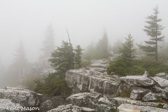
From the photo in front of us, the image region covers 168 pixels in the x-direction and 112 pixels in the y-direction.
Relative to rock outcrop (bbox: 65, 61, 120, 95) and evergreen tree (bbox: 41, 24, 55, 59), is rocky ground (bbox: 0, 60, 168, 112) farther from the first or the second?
evergreen tree (bbox: 41, 24, 55, 59)

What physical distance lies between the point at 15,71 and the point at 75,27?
A: 87.3m

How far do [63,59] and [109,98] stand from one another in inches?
322

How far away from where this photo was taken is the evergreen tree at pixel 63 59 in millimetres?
14727

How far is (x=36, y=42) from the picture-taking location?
86875 millimetres

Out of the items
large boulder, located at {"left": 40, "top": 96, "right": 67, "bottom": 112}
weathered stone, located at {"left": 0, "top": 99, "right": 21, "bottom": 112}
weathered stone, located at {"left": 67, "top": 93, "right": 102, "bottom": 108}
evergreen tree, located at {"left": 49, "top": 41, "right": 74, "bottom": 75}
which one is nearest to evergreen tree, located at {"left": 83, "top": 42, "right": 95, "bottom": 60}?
evergreen tree, located at {"left": 49, "top": 41, "right": 74, "bottom": 75}

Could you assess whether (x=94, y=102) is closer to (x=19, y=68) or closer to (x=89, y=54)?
(x=89, y=54)

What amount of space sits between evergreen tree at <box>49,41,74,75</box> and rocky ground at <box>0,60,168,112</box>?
158 inches

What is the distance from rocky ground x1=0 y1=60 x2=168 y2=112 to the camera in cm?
715

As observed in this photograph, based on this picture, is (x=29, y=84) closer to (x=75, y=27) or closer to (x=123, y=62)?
(x=123, y=62)

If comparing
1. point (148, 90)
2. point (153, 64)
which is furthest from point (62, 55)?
point (153, 64)

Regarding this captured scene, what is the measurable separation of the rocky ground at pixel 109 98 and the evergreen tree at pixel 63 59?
158 inches

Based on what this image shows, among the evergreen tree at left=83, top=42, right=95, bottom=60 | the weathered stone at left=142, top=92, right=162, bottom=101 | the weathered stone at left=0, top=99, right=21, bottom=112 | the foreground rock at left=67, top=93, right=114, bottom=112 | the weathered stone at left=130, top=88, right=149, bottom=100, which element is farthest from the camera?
the evergreen tree at left=83, top=42, right=95, bottom=60

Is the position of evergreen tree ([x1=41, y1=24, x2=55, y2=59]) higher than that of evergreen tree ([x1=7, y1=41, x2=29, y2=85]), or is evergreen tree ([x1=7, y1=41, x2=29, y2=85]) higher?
evergreen tree ([x1=41, y1=24, x2=55, y2=59])

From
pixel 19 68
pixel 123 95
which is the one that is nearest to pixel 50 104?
pixel 123 95
